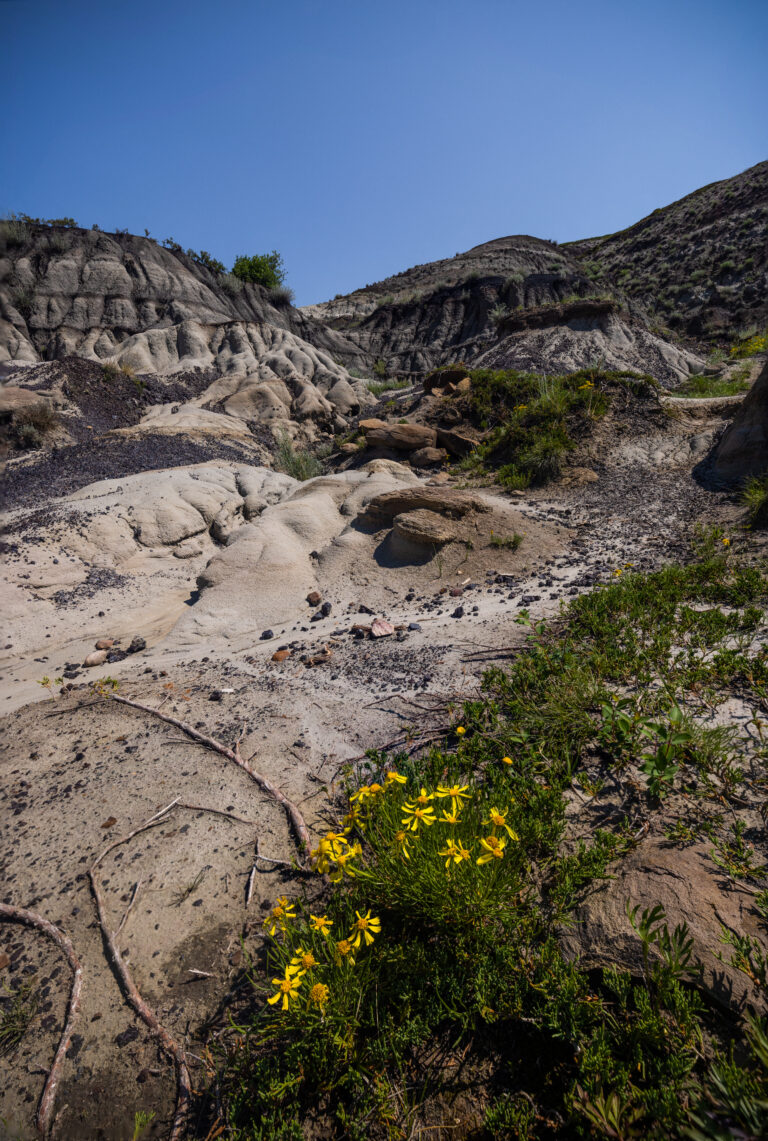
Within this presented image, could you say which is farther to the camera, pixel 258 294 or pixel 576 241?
pixel 576 241

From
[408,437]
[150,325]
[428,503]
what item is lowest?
[428,503]

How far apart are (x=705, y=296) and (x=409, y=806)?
1564 inches

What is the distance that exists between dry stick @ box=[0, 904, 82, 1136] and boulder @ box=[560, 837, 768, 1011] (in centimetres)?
200

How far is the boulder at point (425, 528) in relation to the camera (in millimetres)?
6266

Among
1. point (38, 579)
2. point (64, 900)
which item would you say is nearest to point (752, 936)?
point (64, 900)

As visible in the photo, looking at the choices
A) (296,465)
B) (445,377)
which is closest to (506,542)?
(296,465)

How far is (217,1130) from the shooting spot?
153cm

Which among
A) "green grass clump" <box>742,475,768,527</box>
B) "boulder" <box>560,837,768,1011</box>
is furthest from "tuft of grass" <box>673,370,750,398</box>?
"boulder" <box>560,837,768,1011</box>

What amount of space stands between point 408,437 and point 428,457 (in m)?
0.94

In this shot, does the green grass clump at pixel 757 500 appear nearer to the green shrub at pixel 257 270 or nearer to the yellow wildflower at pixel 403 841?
the yellow wildflower at pixel 403 841

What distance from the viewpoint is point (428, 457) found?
37.8ft

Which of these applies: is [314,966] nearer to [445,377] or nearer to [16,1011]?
[16,1011]

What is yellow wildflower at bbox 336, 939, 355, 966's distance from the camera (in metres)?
1.56

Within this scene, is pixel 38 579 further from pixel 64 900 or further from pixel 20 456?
pixel 20 456
